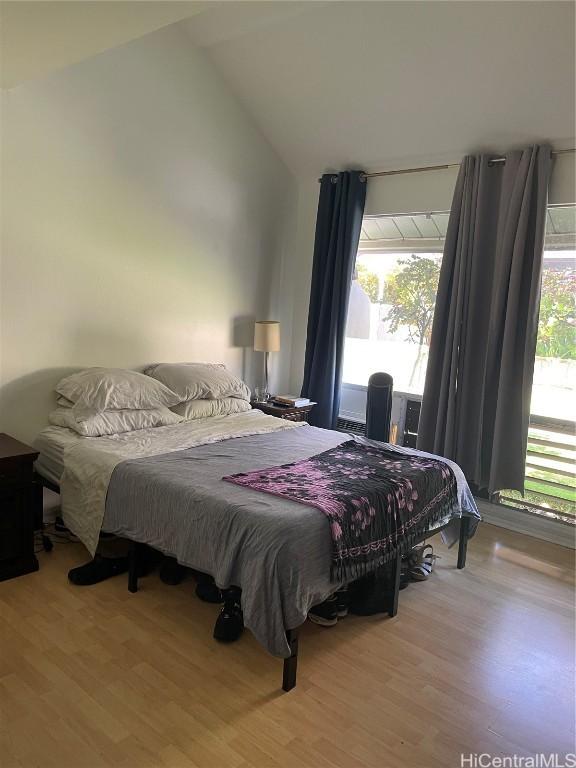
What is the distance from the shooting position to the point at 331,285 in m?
4.66

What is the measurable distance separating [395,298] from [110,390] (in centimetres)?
250

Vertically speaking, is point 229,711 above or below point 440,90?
below

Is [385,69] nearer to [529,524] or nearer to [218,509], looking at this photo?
[218,509]

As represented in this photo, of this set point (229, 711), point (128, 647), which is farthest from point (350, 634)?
point (128, 647)

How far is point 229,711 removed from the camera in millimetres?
1943

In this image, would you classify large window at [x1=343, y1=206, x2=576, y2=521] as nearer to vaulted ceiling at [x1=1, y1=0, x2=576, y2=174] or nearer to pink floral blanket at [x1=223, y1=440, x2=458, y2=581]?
vaulted ceiling at [x1=1, y1=0, x2=576, y2=174]

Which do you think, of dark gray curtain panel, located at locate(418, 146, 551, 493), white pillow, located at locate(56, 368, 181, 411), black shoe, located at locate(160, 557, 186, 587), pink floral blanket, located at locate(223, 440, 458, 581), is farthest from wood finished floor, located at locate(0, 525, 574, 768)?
dark gray curtain panel, located at locate(418, 146, 551, 493)

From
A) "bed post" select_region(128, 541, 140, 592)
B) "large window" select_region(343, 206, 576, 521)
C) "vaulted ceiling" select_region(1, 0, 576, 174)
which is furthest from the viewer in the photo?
"large window" select_region(343, 206, 576, 521)

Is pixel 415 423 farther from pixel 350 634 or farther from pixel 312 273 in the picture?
pixel 350 634

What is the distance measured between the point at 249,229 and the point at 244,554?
316 centimetres

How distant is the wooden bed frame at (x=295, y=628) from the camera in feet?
6.79

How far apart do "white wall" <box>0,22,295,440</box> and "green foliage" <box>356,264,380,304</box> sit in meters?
0.76

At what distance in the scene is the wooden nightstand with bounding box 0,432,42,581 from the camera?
2.69 meters

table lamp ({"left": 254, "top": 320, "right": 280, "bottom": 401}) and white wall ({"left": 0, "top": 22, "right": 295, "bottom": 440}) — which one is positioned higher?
white wall ({"left": 0, "top": 22, "right": 295, "bottom": 440})
